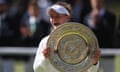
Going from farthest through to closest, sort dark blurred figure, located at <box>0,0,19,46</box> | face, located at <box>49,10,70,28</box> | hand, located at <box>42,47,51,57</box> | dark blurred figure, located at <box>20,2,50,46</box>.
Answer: dark blurred figure, located at <box>0,0,19,46</box> < dark blurred figure, located at <box>20,2,50,46</box> < face, located at <box>49,10,70,28</box> < hand, located at <box>42,47,51,57</box>

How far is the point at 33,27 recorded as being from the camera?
6.84 metres

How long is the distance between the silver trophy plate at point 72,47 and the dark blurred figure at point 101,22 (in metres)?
2.87

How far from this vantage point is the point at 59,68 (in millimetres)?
3795

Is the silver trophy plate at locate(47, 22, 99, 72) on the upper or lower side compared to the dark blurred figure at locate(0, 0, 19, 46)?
lower

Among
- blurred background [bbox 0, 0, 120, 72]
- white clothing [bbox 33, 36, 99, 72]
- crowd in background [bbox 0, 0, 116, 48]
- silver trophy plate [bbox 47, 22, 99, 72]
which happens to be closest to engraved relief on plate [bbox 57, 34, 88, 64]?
silver trophy plate [bbox 47, 22, 99, 72]

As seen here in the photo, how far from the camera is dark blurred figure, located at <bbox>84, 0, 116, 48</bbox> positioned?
6750mm

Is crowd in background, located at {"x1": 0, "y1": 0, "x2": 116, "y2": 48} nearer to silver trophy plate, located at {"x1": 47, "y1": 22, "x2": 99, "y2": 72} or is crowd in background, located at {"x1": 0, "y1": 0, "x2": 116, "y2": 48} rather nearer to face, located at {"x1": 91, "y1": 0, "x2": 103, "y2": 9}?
face, located at {"x1": 91, "y1": 0, "x2": 103, "y2": 9}

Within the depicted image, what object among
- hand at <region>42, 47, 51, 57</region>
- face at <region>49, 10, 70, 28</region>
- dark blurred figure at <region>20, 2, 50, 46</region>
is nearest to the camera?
hand at <region>42, 47, 51, 57</region>

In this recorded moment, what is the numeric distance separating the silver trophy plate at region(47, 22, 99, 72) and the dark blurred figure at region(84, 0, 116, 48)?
2.87 metres

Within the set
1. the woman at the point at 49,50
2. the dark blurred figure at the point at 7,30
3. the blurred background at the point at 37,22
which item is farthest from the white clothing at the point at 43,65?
the dark blurred figure at the point at 7,30

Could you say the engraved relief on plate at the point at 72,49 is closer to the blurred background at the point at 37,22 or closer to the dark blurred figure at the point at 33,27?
the blurred background at the point at 37,22

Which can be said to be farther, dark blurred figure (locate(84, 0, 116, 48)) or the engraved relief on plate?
dark blurred figure (locate(84, 0, 116, 48))

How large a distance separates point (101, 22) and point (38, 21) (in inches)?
32.4

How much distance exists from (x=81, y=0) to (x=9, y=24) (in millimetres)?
1034
